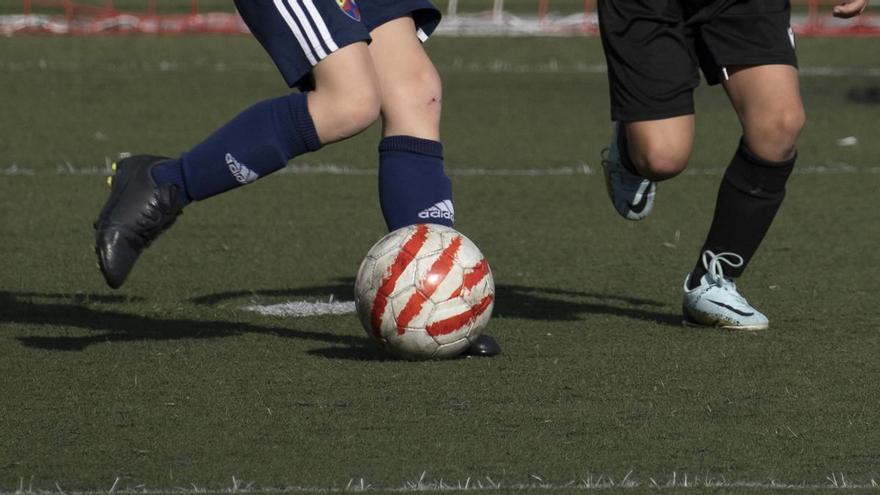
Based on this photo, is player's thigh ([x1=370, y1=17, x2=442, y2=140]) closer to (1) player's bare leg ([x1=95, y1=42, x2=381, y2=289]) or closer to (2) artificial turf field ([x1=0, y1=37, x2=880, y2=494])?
(1) player's bare leg ([x1=95, y1=42, x2=381, y2=289])

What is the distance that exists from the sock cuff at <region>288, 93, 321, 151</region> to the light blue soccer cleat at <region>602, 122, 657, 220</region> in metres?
1.55

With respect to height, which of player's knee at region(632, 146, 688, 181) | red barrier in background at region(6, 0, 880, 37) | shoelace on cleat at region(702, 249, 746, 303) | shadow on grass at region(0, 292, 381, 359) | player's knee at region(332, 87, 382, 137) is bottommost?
red barrier in background at region(6, 0, 880, 37)

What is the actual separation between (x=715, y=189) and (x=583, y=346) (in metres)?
3.83

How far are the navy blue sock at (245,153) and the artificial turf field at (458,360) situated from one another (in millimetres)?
535

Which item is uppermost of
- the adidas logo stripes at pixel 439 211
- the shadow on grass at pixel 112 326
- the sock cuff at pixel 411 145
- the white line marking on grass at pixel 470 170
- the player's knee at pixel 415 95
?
the player's knee at pixel 415 95

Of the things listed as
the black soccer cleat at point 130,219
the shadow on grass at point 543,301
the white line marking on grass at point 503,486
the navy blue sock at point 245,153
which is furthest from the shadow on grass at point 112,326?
the white line marking on grass at point 503,486

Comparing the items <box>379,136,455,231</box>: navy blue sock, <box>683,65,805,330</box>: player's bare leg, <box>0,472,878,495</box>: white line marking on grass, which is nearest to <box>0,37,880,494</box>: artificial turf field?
<box>0,472,878,495</box>: white line marking on grass

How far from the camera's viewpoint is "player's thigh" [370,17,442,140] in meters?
5.32

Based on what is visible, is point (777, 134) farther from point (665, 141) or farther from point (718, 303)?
point (718, 303)

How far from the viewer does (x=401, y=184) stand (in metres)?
5.38

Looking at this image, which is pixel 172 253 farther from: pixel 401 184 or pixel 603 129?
pixel 603 129

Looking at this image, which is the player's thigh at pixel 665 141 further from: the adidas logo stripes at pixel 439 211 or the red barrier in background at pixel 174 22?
the red barrier in background at pixel 174 22

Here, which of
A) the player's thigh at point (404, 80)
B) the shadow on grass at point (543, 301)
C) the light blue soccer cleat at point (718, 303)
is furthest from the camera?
the shadow on grass at point (543, 301)

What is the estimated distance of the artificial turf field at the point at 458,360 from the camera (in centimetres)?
396
